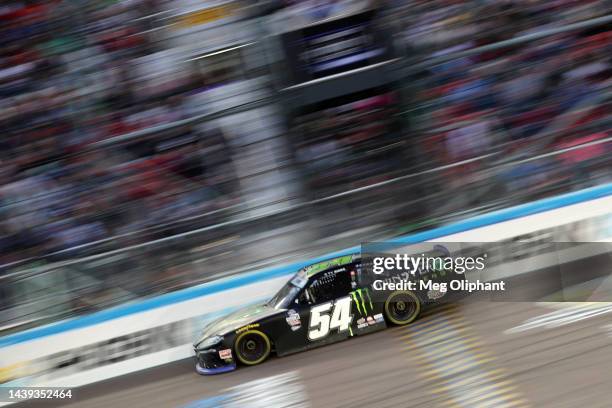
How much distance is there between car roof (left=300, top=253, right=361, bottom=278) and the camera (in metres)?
7.24

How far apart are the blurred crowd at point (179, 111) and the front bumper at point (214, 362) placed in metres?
1.62

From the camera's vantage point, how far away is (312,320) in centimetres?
708

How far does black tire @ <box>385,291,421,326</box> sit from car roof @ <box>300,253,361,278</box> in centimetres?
52

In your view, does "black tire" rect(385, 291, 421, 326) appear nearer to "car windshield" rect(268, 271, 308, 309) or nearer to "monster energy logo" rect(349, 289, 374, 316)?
"monster energy logo" rect(349, 289, 374, 316)

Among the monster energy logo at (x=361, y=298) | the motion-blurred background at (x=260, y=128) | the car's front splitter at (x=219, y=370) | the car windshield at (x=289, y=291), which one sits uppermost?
the motion-blurred background at (x=260, y=128)


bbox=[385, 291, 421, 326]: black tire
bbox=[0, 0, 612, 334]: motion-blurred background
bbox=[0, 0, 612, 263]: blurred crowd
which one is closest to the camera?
bbox=[385, 291, 421, 326]: black tire

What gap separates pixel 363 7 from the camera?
9.10 m

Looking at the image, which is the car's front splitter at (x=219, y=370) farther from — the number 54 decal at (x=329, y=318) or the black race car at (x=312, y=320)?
the number 54 decal at (x=329, y=318)

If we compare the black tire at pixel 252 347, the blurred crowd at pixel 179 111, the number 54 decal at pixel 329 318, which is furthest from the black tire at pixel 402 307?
the blurred crowd at pixel 179 111

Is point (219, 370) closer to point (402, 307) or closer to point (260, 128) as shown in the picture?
point (402, 307)

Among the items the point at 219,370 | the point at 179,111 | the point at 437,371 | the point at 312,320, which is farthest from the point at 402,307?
the point at 179,111

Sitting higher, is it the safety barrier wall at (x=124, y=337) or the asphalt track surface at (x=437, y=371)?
the safety barrier wall at (x=124, y=337)

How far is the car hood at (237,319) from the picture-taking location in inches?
280

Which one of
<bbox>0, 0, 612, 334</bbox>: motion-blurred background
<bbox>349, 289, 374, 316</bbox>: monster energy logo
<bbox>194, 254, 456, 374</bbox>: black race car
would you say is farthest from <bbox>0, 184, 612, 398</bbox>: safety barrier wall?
<bbox>349, 289, 374, 316</bbox>: monster energy logo
